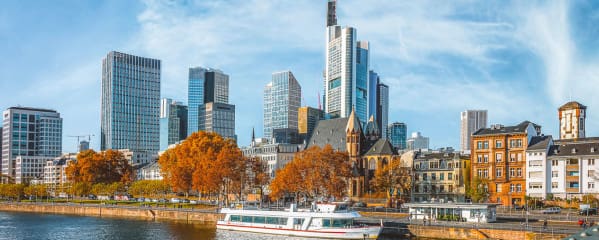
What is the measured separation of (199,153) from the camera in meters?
150

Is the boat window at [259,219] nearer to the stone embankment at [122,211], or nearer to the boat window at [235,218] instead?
the boat window at [235,218]

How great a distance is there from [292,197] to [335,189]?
161ft

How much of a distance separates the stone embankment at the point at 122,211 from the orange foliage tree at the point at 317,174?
59.8ft

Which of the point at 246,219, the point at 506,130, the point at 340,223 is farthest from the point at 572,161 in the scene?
the point at 246,219

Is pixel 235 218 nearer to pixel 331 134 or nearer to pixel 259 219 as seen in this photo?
pixel 259 219

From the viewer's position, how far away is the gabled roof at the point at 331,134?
188 metres

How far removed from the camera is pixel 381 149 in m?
171

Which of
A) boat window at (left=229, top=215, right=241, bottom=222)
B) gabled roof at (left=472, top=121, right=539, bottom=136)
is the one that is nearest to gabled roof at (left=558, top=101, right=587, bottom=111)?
gabled roof at (left=472, top=121, right=539, bottom=136)

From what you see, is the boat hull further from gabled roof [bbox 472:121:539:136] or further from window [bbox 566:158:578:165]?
gabled roof [bbox 472:121:539:136]

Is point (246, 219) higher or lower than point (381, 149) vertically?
lower

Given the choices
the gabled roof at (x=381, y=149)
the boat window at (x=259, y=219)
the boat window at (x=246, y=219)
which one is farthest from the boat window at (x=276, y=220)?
the gabled roof at (x=381, y=149)

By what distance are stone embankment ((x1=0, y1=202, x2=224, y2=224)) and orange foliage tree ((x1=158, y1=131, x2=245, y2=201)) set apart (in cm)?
918

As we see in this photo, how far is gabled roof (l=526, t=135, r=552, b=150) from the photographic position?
125375 millimetres

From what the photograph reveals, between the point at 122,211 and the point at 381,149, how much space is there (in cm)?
7248
